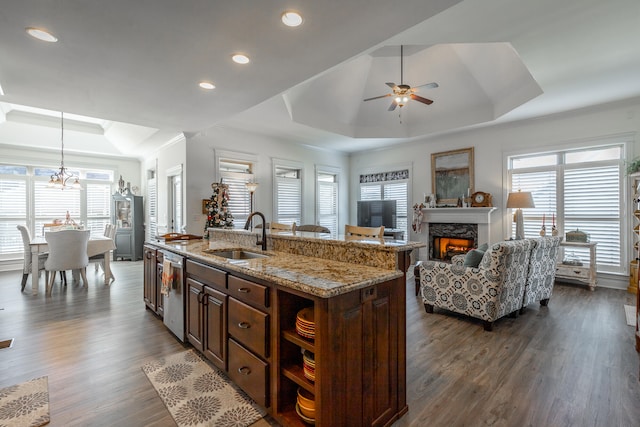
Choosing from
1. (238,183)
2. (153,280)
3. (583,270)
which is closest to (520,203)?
(583,270)

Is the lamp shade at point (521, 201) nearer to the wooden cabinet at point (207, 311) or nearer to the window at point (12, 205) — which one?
the wooden cabinet at point (207, 311)

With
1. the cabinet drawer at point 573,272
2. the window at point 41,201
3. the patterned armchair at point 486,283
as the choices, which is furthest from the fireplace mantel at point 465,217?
the window at point 41,201

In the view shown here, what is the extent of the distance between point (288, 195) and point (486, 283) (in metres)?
4.85

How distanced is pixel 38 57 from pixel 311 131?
429 centimetres

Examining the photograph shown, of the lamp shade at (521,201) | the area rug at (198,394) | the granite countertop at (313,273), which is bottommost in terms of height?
the area rug at (198,394)

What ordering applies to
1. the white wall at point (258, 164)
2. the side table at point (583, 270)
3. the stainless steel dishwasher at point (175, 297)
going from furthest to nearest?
the white wall at point (258, 164) < the side table at point (583, 270) < the stainless steel dishwasher at point (175, 297)

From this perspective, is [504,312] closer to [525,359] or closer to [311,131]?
[525,359]

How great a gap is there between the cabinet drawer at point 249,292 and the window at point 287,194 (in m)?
4.79

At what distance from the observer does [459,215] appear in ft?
20.9

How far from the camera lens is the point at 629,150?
4742 millimetres

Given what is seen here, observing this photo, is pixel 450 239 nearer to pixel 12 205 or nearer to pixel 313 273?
pixel 313 273

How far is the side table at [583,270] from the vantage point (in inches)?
189

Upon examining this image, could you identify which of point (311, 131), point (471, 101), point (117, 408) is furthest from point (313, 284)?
point (471, 101)

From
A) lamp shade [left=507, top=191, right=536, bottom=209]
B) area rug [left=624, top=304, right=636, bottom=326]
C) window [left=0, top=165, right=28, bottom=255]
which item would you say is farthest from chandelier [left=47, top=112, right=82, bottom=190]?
area rug [left=624, top=304, right=636, bottom=326]
